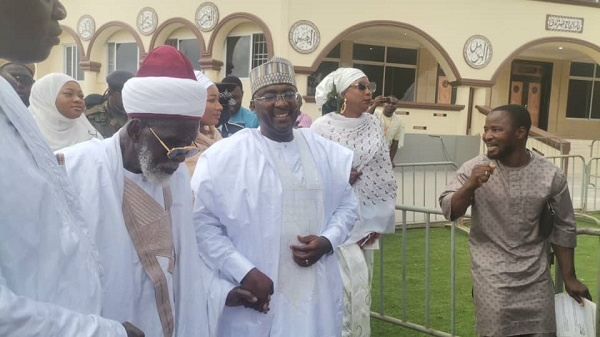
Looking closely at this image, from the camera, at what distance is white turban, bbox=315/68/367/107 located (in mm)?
4421

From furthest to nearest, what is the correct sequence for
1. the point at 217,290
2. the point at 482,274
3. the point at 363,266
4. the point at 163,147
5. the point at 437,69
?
the point at 437,69 < the point at 363,266 < the point at 482,274 < the point at 217,290 < the point at 163,147

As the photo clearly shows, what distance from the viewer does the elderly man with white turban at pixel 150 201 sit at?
202 cm

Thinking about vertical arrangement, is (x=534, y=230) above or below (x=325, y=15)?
below

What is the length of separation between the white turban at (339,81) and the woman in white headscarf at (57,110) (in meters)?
1.91

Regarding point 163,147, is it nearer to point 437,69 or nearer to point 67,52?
point 437,69

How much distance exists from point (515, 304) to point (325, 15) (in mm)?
12128

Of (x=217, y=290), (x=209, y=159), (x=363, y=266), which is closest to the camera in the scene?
(x=217, y=290)

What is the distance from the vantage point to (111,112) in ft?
17.0

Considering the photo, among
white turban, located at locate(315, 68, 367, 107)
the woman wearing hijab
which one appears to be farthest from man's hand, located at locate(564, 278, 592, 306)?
the woman wearing hijab

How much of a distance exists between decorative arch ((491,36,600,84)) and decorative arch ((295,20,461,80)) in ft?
4.49

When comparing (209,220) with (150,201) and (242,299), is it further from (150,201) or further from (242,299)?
(150,201)

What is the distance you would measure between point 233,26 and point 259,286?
13610 mm

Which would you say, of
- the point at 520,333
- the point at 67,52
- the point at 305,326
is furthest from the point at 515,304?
the point at 67,52

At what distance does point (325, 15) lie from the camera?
1422 centimetres
